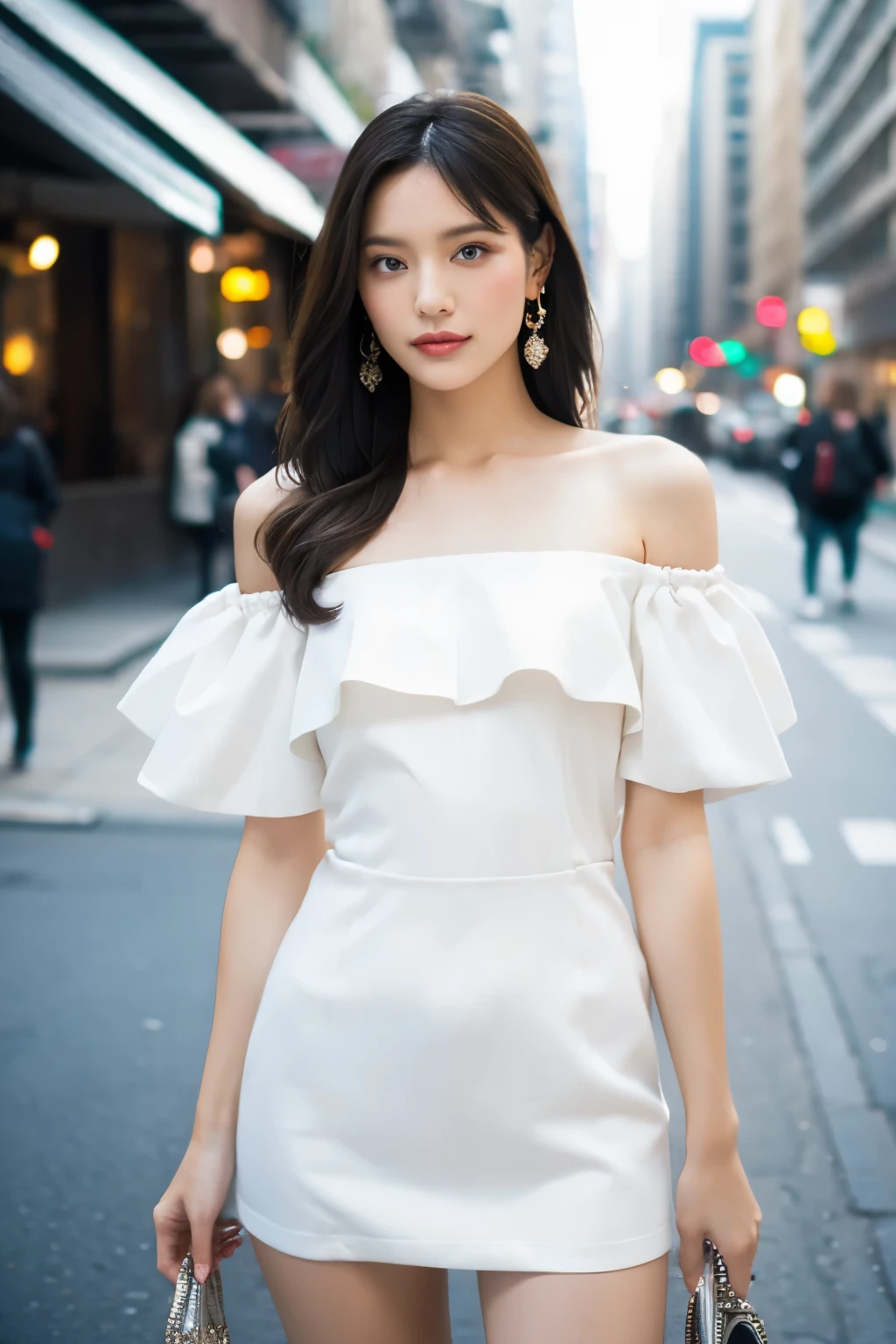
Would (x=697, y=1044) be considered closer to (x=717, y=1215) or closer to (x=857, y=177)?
(x=717, y=1215)

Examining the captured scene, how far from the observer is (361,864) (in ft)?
5.60

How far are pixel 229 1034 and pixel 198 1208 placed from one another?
7.8 inches

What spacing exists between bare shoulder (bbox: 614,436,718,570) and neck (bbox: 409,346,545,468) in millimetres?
174

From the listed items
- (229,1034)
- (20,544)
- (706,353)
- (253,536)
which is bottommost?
(706,353)

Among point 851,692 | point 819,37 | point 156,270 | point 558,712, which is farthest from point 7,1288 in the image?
point 819,37

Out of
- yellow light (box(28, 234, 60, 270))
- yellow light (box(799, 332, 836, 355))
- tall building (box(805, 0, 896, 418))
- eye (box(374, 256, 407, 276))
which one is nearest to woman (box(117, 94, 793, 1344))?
eye (box(374, 256, 407, 276))

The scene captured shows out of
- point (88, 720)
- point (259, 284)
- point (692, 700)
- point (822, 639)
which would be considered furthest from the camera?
point (259, 284)

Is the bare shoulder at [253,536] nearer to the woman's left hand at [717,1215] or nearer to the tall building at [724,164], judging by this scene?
the woman's left hand at [717,1215]

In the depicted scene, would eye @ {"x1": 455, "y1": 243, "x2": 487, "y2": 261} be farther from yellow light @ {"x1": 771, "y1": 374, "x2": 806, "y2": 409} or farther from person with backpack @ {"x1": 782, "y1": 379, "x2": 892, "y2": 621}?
yellow light @ {"x1": 771, "y1": 374, "x2": 806, "y2": 409}

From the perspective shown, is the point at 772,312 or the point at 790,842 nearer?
the point at 790,842

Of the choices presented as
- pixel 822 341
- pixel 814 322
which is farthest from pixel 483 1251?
pixel 822 341

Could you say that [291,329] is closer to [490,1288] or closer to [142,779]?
[142,779]

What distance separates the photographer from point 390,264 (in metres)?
1.78

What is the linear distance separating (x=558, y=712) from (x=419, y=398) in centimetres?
49
